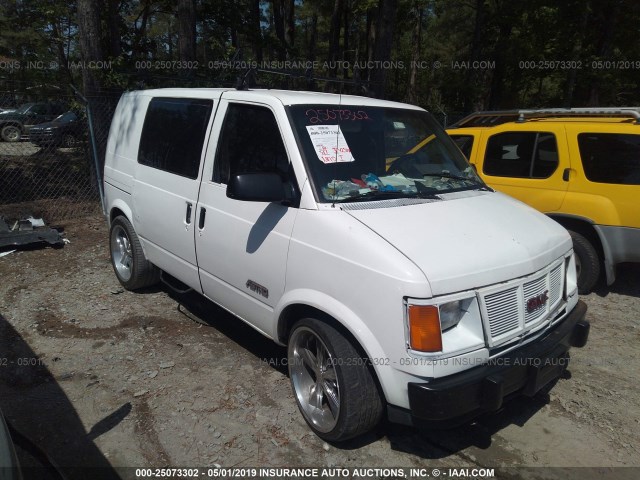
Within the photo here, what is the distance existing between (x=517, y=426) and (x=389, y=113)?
2422mm

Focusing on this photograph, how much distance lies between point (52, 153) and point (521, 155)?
7617 millimetres

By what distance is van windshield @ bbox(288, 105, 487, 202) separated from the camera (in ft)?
10.0

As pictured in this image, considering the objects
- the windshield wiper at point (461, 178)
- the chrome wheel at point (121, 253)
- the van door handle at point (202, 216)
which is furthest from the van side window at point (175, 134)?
the windshield wiper at point (461, 178)

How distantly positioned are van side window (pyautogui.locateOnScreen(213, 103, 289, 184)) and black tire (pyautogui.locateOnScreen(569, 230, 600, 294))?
3841 mm

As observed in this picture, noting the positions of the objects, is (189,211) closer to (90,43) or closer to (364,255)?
(364,255)

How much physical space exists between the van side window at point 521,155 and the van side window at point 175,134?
3.96m

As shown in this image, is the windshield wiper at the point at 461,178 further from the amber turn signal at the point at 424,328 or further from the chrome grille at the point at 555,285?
the amber turn signal at the point at 424,328

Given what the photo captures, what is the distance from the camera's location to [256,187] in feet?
9.45

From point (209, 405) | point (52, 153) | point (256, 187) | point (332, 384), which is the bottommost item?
point (209, 405)

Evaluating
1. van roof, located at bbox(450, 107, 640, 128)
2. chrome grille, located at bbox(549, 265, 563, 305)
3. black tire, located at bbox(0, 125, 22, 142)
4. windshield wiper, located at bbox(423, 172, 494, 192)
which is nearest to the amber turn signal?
chrome grille, located at bbox(549, 265, 563, 305)

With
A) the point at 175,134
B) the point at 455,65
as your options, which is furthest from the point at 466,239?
the point at 455,65

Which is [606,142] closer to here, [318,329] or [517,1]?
[318,329]

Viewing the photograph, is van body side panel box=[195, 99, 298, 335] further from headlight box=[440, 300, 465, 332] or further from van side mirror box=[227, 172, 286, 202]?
headlight box=[440, 300, 465, 332]

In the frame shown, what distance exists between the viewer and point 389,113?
3779 millimetres
